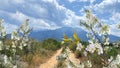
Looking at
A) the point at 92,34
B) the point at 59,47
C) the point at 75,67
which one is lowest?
the point at 59,47

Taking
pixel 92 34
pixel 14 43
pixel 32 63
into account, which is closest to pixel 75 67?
pixel 92 34

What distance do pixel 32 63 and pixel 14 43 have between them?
40.2 ft

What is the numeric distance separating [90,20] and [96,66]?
13959mm

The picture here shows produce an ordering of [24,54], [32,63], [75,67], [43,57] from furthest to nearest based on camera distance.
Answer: [43,57], [24,54], [32,63], [75,67]

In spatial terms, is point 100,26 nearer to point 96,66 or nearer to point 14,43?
point 14,43

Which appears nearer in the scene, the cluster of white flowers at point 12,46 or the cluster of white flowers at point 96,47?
the cluster of white flowers at point 96,47

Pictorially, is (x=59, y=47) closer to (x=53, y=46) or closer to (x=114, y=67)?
(x=53, y=46)

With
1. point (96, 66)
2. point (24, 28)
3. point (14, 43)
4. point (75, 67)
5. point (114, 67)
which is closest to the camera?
point (114, 67)

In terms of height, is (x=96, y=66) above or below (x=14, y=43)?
below

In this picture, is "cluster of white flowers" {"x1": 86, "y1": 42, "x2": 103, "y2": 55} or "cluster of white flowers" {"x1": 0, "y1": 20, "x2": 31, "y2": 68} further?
"cluster of white flowers" {"x1": 0, "y1": 20, "x2": 31, "y2": 68}

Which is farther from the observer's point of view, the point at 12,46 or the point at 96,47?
the point at 12,46

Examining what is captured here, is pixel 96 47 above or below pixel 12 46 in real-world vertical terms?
above

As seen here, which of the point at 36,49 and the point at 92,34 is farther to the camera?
the point at 36,49

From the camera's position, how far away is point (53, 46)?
31.3m
